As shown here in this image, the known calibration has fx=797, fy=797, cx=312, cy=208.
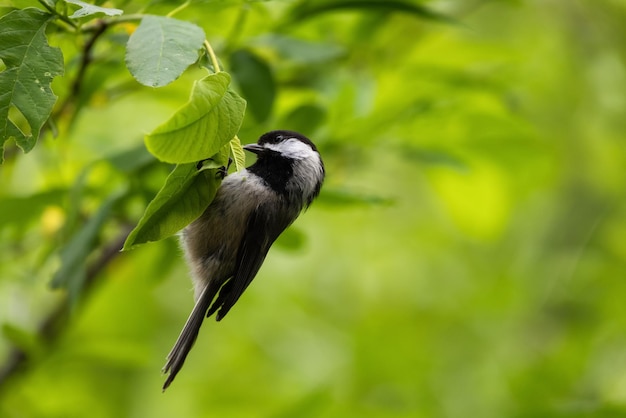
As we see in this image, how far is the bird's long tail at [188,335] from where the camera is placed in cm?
234

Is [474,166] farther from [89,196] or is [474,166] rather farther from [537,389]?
[89,196]

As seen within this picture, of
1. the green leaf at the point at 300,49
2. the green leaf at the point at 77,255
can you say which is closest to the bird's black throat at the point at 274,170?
the green leaf at the point at 300,49

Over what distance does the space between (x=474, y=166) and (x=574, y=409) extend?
4.81 ft

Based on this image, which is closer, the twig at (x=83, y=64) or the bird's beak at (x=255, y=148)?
the twig at (x=83, y=64)

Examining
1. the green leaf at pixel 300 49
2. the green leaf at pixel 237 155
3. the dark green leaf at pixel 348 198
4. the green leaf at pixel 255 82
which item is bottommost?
the dark green leaf at pixel 348 198

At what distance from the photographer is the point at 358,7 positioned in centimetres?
294

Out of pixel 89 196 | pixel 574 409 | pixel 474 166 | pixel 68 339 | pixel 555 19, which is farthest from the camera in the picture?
pixel 555 19

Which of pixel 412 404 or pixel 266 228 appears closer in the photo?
pixel 266 228

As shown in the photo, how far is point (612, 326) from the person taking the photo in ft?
17.1

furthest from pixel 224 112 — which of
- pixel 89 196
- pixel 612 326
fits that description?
pixel 612 326

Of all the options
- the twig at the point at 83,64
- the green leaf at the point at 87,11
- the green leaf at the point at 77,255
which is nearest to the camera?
the green leaf at the point at 87,11

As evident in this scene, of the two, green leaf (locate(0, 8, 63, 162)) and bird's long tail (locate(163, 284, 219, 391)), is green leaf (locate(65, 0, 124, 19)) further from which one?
bird's long tail (locate(163, 284, 219, 391))

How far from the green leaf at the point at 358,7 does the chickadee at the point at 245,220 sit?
1.54 feet

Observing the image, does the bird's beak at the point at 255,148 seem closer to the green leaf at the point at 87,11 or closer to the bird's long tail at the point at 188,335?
the bird's long tail at the point at 188,335
